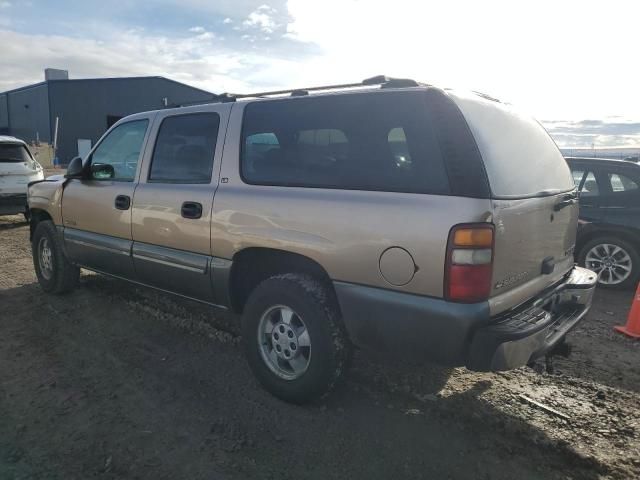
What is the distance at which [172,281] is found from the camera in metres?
3.82

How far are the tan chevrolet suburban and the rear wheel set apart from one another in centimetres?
278

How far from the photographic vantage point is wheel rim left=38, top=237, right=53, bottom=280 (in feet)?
17.3

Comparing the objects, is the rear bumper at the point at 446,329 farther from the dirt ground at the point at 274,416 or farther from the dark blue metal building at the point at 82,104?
the dark blue metal building at the point at 82,104

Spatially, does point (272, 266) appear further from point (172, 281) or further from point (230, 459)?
point (230, 459)

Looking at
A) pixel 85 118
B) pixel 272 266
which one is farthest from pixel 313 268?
pixel 85 118

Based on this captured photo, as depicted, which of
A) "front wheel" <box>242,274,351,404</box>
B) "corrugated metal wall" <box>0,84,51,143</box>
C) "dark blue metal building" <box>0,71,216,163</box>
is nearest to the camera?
"front wheel" <box>242,274,351,404</box>

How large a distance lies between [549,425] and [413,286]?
135 centimetres

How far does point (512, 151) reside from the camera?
276 centimetres

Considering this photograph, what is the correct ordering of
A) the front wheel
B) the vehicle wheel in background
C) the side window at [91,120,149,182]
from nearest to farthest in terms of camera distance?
the front wheel, the side window at [91,120,149,182], the vehicle wheel in background

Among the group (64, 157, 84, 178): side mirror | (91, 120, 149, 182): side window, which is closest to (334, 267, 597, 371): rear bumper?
(91, 120, 149, 182): side window

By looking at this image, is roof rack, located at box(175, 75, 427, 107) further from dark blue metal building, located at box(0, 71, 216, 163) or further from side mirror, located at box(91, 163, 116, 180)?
dark blue metal building, located at box(0, 71, 216, 163)

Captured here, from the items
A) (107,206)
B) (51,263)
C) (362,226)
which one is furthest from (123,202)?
(362,226)

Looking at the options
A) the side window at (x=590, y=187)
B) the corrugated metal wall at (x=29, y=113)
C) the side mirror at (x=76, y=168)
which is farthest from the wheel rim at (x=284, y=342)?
the corrugated metal wall at (x=29, y=113)

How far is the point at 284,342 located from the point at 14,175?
30.5 ft
